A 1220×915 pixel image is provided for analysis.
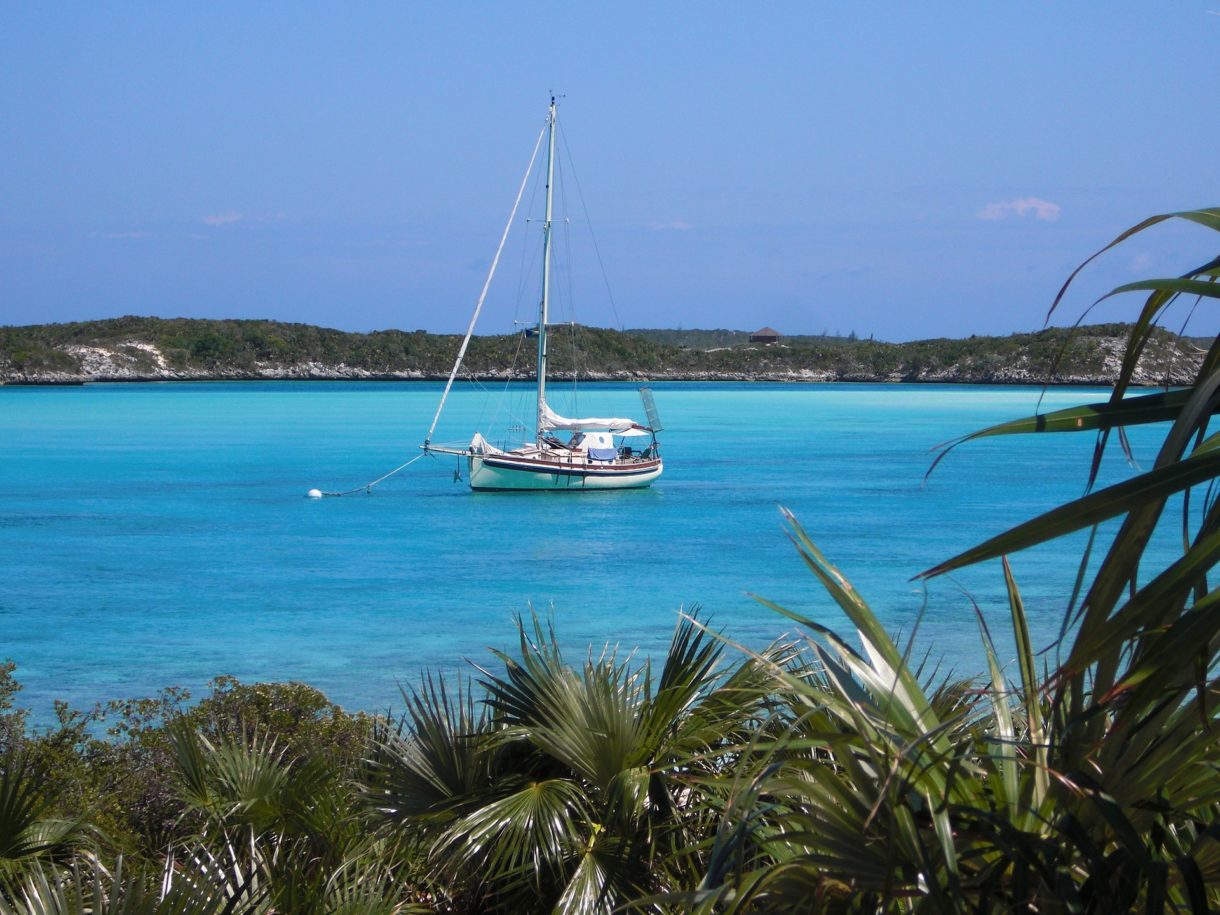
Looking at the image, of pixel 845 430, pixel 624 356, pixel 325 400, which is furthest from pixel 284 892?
pixel 624 356

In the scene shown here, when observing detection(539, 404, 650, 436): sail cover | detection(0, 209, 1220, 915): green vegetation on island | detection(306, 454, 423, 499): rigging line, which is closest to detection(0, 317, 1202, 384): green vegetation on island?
detection(306, 454, 423, 499): rigging line

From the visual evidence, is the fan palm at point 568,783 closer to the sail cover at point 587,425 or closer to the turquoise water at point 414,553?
the turquoise water at point 414,553

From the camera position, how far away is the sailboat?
39844mm

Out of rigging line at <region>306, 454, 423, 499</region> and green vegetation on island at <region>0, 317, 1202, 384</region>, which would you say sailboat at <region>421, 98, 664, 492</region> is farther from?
green vegetation on island at <region>0, 317, 1202, 384</region>

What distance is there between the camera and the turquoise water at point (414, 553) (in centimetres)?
1931

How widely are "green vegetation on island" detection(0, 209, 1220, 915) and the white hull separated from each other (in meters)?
32.3

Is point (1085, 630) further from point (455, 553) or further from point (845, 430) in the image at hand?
point (845, 430)

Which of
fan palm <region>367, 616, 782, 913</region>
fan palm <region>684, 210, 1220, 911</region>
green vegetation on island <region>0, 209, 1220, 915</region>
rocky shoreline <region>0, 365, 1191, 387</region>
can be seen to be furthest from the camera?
rocky shoreline <region>0, 365, 1191, 387</region>

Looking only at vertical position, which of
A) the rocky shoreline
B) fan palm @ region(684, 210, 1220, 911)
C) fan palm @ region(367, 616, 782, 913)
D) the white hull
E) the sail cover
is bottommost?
the rocky shoreline

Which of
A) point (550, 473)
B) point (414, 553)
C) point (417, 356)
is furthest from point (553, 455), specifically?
point (417, 356)

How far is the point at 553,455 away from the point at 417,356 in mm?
116612

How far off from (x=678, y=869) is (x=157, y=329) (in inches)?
6161

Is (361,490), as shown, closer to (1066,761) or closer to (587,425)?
(587,425)

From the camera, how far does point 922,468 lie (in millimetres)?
52406
